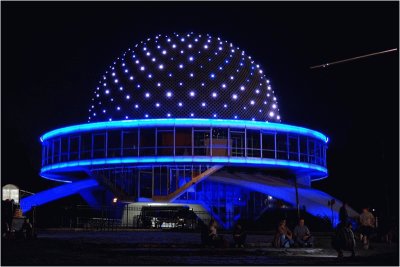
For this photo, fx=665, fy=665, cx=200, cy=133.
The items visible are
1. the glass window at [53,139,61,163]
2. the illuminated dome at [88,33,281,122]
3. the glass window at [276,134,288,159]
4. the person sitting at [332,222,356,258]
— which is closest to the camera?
the person sitting at [332,222,356,258]

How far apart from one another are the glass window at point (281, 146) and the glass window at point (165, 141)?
6995 millimetres

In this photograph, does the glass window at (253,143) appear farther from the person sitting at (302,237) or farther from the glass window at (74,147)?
the person sitting at (302,237)

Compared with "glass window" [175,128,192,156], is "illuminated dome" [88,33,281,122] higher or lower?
higher

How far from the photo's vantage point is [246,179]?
140 feet

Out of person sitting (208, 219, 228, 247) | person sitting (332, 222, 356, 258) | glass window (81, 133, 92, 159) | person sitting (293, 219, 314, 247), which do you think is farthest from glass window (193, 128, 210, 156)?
person sitting (332, 222, 356, 258)

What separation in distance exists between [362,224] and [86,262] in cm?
1172

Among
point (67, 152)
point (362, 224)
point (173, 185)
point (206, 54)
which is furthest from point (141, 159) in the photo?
point (362, 224)

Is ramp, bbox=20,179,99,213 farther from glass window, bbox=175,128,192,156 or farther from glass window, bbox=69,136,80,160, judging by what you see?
glass window, bbox=175,128,192,156

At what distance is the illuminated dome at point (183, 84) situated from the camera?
4341 cm

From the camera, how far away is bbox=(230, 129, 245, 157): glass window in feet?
137

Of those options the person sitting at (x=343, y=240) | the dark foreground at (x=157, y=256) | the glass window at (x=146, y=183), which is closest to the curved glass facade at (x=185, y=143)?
the glass window at (x=146, y=183)

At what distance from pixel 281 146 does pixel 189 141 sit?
628 centimetres

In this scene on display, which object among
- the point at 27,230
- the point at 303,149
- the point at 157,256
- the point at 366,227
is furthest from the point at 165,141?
the point at 157,256

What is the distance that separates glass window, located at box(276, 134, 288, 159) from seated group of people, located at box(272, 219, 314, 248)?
78.9 feet
